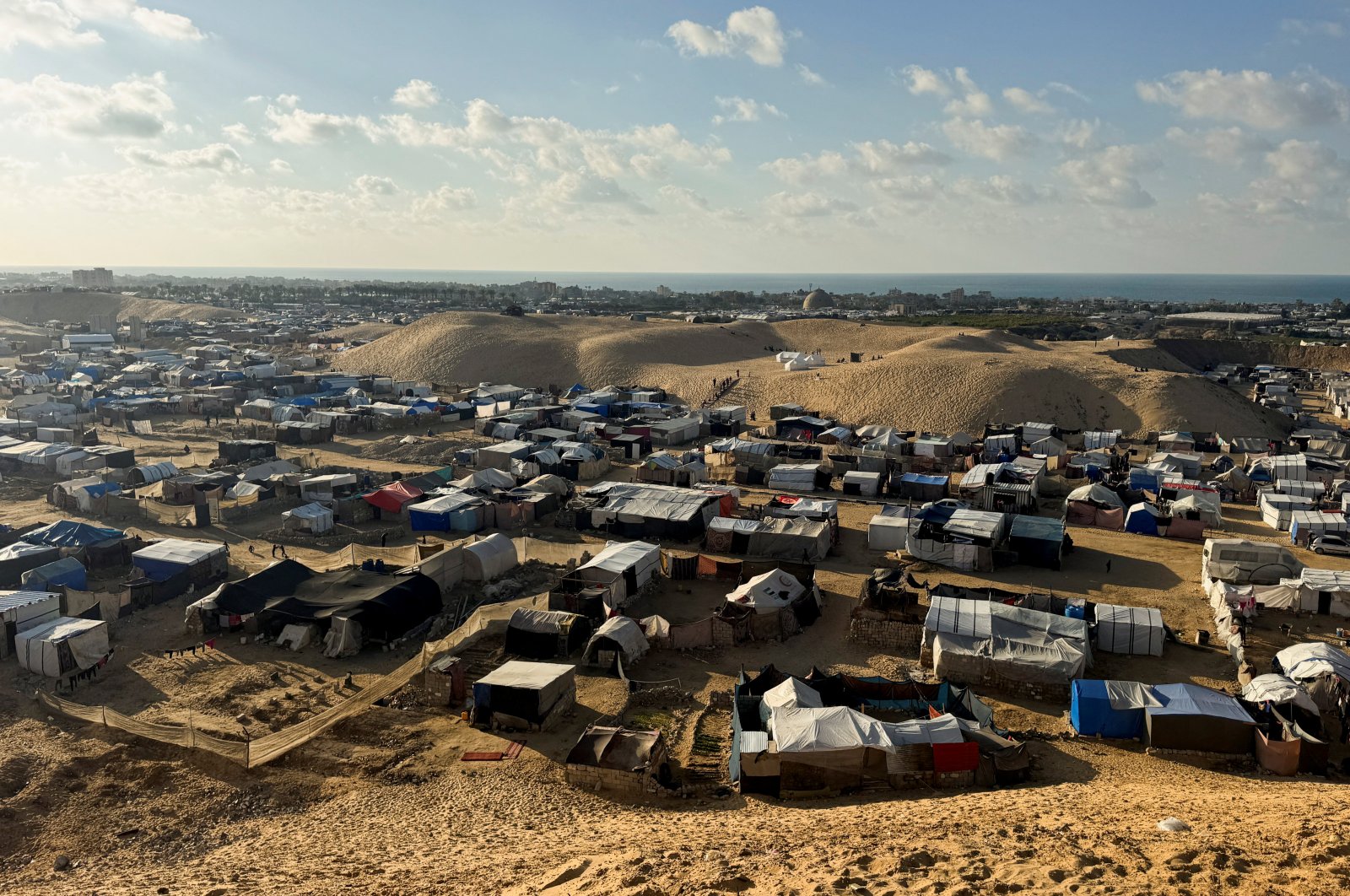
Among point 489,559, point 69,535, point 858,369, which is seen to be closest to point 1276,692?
point 489,559

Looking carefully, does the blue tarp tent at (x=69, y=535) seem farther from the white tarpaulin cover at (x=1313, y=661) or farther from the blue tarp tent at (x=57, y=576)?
the white tarpaulin cover at (x=1313, y=661)

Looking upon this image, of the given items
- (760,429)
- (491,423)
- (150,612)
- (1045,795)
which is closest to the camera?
(1045,795)

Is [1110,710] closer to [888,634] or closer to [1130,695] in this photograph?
[1130,695]

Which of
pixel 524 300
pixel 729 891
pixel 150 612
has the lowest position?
pixel 150 612

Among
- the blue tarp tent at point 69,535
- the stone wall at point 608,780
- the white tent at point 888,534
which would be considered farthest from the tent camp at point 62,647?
the white tent at point 888,534

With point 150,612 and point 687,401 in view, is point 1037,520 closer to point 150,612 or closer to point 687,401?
point 150,612

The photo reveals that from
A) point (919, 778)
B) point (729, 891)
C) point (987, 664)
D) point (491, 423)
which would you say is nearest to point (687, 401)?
point (491, 423)

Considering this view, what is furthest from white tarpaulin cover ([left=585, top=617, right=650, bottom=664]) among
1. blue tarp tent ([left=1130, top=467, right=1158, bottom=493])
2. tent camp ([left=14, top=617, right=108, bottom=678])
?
blue tarp tent ([left=1130, top=467, right=1158, bottom=493])
